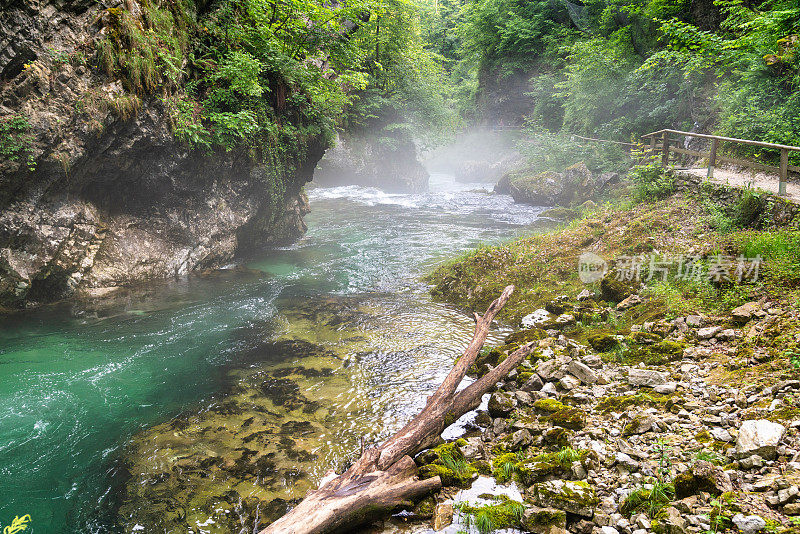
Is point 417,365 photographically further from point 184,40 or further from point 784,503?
point 184,40

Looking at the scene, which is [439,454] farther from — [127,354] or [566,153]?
[566,153]

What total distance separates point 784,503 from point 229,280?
445 inches

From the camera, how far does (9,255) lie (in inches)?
303

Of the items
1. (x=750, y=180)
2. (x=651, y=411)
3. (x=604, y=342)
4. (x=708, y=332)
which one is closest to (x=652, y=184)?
(x=750, y=180)

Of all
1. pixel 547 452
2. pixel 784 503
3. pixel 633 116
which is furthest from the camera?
pixel 633 116

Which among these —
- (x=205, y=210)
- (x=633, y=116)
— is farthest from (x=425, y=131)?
(x=205, y=210)

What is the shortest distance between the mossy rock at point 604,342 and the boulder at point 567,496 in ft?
10.1

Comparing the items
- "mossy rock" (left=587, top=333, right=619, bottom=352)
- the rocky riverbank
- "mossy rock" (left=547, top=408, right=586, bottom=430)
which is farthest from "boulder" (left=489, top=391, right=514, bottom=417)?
"mossy rock" (left=587, top=333, right=619, bottom=352)

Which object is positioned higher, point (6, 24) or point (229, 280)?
point (6, 24)

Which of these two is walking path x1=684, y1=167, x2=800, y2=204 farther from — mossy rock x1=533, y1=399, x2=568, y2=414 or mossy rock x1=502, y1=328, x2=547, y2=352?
mossy rock x1=533, y1=399, x2=568, y2=414

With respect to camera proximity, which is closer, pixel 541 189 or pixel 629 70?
pixel 629 70

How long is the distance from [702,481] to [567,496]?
3.41 ft

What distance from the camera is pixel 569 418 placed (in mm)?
4605

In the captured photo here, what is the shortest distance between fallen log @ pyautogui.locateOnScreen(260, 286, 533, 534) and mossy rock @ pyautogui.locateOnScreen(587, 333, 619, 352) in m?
2.19
